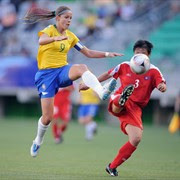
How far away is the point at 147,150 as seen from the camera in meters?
15.1

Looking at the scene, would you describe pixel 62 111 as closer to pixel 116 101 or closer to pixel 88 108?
pixel 88 108

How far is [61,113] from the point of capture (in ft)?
55.7

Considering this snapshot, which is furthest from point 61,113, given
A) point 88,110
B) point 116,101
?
point 116,101

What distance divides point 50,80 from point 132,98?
1.50 meters

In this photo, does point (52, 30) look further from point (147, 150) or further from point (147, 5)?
point (147, 5)

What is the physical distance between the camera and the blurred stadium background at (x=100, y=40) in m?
24.7

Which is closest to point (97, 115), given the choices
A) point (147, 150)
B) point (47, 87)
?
point (147, 150)

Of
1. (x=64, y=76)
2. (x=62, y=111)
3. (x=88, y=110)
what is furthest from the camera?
(x=88, y=110)

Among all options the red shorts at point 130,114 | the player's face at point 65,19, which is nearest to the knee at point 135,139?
the red shorts at point 130,114

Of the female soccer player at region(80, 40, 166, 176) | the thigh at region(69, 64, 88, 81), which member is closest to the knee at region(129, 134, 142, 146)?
the female soccer player at region(80, 40, 166, 176)

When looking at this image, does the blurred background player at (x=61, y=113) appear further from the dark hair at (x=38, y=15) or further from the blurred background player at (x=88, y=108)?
the dark hair at (x=38, y=15)

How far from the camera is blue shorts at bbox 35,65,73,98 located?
34.4 ft

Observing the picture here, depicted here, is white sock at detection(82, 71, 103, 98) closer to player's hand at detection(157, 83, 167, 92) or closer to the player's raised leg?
player's hand at detection(157, 83, 167, 92)

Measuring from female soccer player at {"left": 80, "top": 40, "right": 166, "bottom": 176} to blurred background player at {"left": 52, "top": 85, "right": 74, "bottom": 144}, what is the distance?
633 cm
